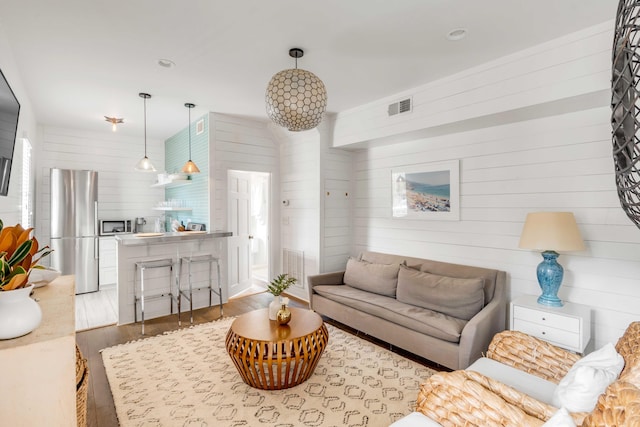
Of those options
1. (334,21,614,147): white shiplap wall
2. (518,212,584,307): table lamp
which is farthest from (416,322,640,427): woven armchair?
(334,21,614,147): white shiplap wall

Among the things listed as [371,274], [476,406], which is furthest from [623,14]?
[371,274]

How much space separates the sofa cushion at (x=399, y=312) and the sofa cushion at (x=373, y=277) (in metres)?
0.07

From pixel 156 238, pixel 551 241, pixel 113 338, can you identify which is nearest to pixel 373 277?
pixel 551 241

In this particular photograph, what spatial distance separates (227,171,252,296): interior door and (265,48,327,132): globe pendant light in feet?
8.90

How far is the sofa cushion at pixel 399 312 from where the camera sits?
278cm

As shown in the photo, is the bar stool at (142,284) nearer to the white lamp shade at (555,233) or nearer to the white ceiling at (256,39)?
the white ceiling at (256,39)

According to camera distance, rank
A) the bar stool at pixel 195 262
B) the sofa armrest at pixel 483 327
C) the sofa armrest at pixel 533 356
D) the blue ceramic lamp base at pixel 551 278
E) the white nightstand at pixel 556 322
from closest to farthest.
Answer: the sofa armrest at pixel 533 356 → the white nightstand at pixel 556 322 → the sofa armrest at pixel 483 327 → the blue ceramic lamp base at pixel 551 278 → the bar stool at pixel 195 262

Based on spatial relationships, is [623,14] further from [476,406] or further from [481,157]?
[481,157]

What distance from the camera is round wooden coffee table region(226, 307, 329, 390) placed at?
2.41 m

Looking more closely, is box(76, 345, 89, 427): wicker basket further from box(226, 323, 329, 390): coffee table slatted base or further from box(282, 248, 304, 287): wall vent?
box(282, 248, 304, 287): wall vent

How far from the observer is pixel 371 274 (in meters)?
3.88

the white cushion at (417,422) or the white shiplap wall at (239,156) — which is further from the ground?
the white shiplap wall at (239,156)

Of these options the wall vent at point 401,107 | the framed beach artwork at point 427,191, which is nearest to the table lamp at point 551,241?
the framed beach artwork at point 427,191

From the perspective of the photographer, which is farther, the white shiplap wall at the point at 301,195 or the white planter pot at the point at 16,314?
the white shiplap wall at the point at 301,195
